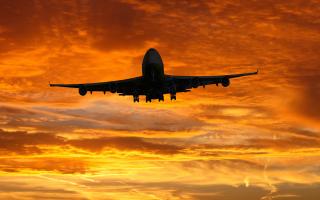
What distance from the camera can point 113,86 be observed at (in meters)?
153

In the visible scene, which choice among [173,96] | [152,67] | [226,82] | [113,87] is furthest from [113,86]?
[226,82]

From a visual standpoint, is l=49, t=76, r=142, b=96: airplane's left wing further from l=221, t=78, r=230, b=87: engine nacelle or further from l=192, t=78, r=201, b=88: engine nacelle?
l=221, t=78, r=230, b=87: engine nacelle

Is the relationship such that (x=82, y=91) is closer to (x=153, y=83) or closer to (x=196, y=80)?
(x=153, y=83)

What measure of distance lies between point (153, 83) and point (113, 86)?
31.9 feet

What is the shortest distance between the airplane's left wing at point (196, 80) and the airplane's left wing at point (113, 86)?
6704 millimetres

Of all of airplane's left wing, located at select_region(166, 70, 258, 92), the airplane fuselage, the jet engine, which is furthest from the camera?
the jet engine

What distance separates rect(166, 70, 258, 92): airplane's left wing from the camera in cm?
14938

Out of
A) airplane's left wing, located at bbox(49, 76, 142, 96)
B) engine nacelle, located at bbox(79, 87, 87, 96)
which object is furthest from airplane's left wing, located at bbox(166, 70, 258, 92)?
engine nacelle, located at bbox(79, 87, 87, 96)

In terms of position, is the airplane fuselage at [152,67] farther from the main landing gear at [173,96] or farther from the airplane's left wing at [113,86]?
the main landing gear at [173,96]

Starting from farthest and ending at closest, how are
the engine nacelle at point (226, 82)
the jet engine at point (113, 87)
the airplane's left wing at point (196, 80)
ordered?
the jet engine at point (113, 87) < the engine nacelle at point (226, 82) < the airplane's left wing at point (196, 80)

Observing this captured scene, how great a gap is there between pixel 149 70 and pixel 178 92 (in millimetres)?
11838

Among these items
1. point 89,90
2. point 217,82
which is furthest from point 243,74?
point 89,90

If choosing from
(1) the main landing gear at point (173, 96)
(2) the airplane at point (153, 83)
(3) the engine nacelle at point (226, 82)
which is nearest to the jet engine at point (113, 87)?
(2) the airplane at point (153, 83)

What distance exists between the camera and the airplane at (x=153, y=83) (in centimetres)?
14450
